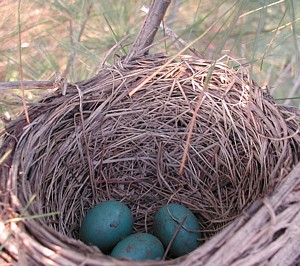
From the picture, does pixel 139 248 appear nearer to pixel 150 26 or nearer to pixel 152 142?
pixel 152 142

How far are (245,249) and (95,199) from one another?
0.58 meters

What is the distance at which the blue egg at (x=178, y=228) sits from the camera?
1.14 metres

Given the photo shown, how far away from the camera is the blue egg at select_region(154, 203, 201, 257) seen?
3.76 ft

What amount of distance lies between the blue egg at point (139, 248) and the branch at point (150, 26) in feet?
1.54

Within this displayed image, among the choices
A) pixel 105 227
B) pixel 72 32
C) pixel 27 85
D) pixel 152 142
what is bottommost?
pixel 105 227

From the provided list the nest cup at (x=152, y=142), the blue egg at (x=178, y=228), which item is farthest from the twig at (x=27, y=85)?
the blue egg at (x=178, y=228)

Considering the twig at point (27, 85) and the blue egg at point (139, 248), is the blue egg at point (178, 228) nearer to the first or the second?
the blue egg at point (139, 248)

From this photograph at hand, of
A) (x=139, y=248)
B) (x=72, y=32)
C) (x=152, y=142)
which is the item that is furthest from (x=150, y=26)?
(x=139, y=248)

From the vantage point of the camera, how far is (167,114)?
134 cm

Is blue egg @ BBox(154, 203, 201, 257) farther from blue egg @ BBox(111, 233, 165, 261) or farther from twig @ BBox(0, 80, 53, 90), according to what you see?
twig @ BBox(0, 80, 53, 90)

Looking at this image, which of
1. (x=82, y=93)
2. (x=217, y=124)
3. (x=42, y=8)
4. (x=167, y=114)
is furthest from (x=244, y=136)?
(x=42, y=8)

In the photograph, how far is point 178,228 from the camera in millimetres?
1131

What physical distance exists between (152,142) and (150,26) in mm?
293

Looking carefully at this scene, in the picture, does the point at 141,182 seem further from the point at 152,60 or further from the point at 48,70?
the point at 48,70
